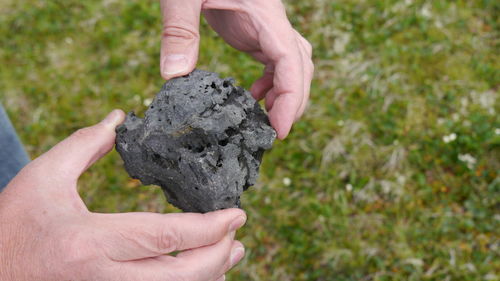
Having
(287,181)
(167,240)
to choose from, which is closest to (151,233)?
(167,240)

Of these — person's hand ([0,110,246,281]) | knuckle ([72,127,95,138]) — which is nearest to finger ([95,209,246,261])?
person's hand ([0,110,246,281])

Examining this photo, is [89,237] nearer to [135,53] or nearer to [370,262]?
[370,262]

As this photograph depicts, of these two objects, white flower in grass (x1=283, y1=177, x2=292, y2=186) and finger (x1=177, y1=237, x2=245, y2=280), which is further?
white flower in grass (x1=283, y1=177, x2=292, y2=186)

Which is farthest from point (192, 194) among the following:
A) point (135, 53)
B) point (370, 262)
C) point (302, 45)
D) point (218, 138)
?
point (135, 53)

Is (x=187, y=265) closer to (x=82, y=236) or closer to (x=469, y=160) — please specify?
(x=82, y=236)

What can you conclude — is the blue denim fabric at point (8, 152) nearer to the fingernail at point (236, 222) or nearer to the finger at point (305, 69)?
the fingernail at point (236, 222)

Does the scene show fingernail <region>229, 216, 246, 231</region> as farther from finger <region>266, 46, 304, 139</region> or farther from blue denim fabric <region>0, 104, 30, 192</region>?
blue denim fabric <region>0, 104, 30, 192</region>

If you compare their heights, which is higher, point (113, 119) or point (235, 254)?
point (113, 119)

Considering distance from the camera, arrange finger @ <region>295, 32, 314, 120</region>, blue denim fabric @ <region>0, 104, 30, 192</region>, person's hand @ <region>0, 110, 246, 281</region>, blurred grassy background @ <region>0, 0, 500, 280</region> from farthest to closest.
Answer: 1. blurred grassy background @ <region>0, 0, 500, 280</region>
2. finger @ <region>295, 32, 314, 120</region>
3. blue denim fabric @ <region>0, 104, 30, 192</region>
4. person's hand @ <region>0, 110, 246, 281</region>
